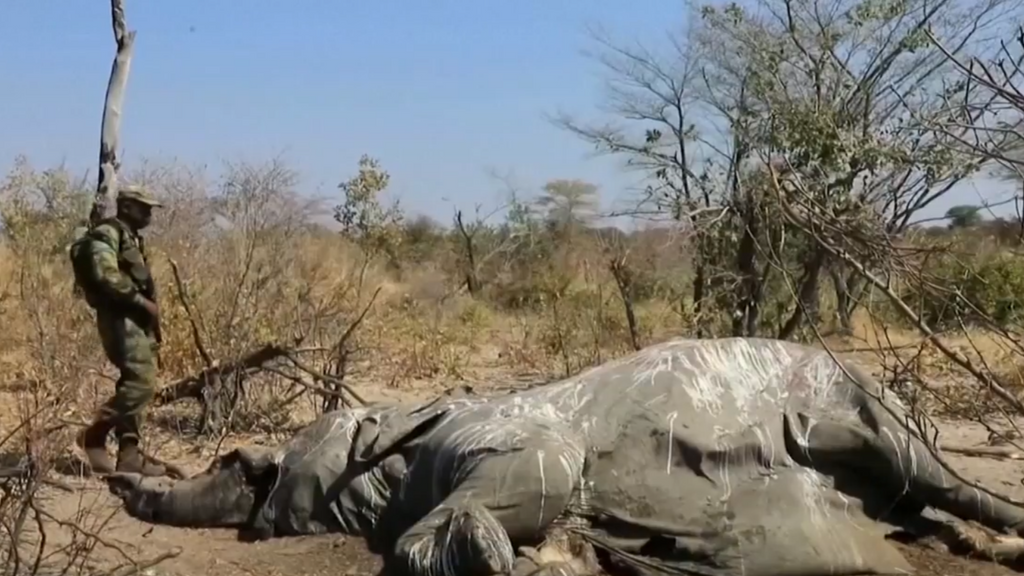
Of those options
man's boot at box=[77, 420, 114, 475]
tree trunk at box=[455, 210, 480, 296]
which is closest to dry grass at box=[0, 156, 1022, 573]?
man's boot at box=[77, 420, 114, 475]

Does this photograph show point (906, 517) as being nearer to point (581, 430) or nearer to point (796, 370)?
point (796, 370)

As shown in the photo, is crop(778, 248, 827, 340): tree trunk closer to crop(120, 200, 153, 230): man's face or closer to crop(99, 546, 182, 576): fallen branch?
crop(120, 200, 153, 230): man's face

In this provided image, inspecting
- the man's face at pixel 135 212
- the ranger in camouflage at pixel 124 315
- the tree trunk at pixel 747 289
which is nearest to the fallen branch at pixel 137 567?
the ranger in camouflage at pixel 124 315

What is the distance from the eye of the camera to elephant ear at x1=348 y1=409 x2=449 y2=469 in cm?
557

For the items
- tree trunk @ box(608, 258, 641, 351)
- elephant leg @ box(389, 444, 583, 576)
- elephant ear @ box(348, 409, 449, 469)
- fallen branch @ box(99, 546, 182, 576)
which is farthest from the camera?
tree trunk @ box(608, 258, 641, 351)

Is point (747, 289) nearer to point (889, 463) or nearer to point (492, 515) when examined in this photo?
point (889, 463)

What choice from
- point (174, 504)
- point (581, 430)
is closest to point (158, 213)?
point (174, 504)

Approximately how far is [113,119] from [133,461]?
6.98m

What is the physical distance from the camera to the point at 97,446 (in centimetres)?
704

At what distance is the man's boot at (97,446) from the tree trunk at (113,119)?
550 centimetres

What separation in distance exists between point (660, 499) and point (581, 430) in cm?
40

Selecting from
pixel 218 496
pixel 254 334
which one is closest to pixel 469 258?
pixel 254 334

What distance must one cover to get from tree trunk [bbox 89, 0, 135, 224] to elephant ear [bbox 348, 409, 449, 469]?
7242 mm

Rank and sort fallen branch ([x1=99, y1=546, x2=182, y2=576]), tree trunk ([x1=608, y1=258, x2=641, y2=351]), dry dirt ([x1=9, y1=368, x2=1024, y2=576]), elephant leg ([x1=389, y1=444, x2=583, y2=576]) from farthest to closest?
tree trunk ([x1=608, y1=258, x2=641, y2=351]) < dry dirt ([x1=9, y1=368, x2=1024, y2=576]) < fallen branch ([x1=99, y1=546, x2=182, y2=576]) < elephant leg ([x1=389, y1=444, x2=583, y2=576])
